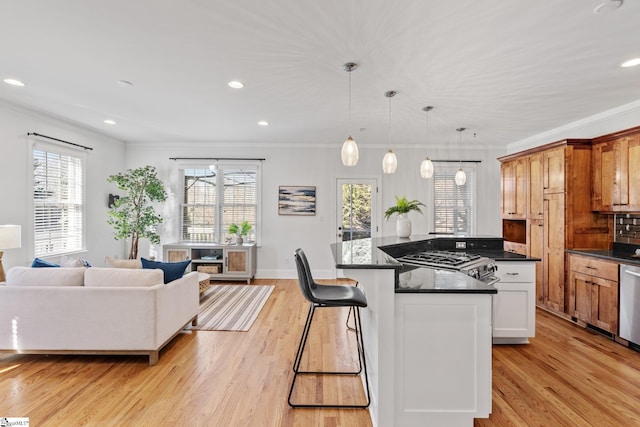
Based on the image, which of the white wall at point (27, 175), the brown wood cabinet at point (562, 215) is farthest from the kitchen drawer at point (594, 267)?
the white wall at point (27, 175)

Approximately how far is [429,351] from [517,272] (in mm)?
1746

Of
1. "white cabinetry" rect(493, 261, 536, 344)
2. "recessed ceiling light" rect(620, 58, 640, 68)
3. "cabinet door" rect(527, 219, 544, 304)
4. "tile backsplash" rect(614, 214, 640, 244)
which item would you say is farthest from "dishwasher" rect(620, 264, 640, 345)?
"recessed ceiling light" rect(620, 58, 640, 68)

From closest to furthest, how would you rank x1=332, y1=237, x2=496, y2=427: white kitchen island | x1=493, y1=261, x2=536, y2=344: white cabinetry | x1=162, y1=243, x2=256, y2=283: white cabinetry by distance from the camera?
x1=332, y1=237, x2=496, y2=427: white kitchen island < x1=493, y1=261, x2=536, y2=344: white cabinetry < x1=162, y1=243, x2=256, y2=283: white cabinetry

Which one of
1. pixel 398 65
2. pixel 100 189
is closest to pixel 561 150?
pixel 398 65

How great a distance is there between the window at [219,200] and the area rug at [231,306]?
121 cm

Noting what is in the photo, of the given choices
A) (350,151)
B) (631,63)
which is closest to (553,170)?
(631,63)

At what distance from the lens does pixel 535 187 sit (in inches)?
167

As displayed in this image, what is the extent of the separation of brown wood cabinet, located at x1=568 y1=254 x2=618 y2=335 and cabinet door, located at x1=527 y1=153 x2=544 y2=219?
0.81m

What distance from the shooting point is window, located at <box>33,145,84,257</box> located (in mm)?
4145

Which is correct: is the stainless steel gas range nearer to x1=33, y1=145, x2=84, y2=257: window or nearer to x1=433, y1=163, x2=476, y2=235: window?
x1=433, y1=163, x2=476, y2=235: window

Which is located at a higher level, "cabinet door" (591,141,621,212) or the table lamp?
"cabinet door" (591,141,621,212)

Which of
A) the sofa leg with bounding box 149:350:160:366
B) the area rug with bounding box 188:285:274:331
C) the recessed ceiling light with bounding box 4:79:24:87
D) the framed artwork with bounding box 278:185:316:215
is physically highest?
the recessed ceiling light with bounding box 4:79:24:87

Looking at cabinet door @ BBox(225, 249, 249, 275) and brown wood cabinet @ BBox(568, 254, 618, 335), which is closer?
brown wood cabinet @ BBox(568, 254, 618, 335)

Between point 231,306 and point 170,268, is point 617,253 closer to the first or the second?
point 231,306
